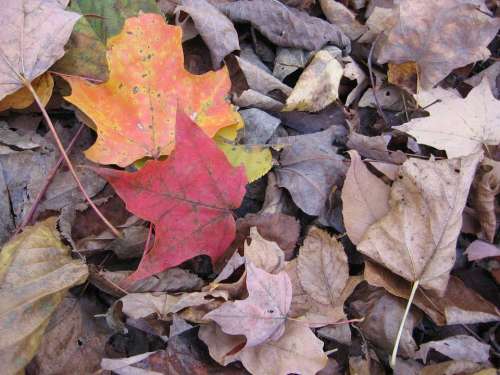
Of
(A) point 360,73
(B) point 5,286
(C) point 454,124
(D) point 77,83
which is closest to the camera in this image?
(B) point 5,286

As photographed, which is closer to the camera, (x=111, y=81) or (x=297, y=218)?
(x=111, y=81)

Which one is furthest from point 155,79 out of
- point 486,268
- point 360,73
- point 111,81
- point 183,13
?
point 486,268

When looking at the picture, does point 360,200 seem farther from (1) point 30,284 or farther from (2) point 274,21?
(1) point 30,284

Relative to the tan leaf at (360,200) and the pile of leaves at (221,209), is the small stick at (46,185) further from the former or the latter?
the tan leaf at (360,200)

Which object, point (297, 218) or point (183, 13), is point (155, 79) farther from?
point (297, 218)

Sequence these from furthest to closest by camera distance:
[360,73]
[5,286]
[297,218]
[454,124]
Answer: [360,73], [454,124], [297,218], [5,286]

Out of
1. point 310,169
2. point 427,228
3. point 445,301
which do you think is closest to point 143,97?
point 310,169
